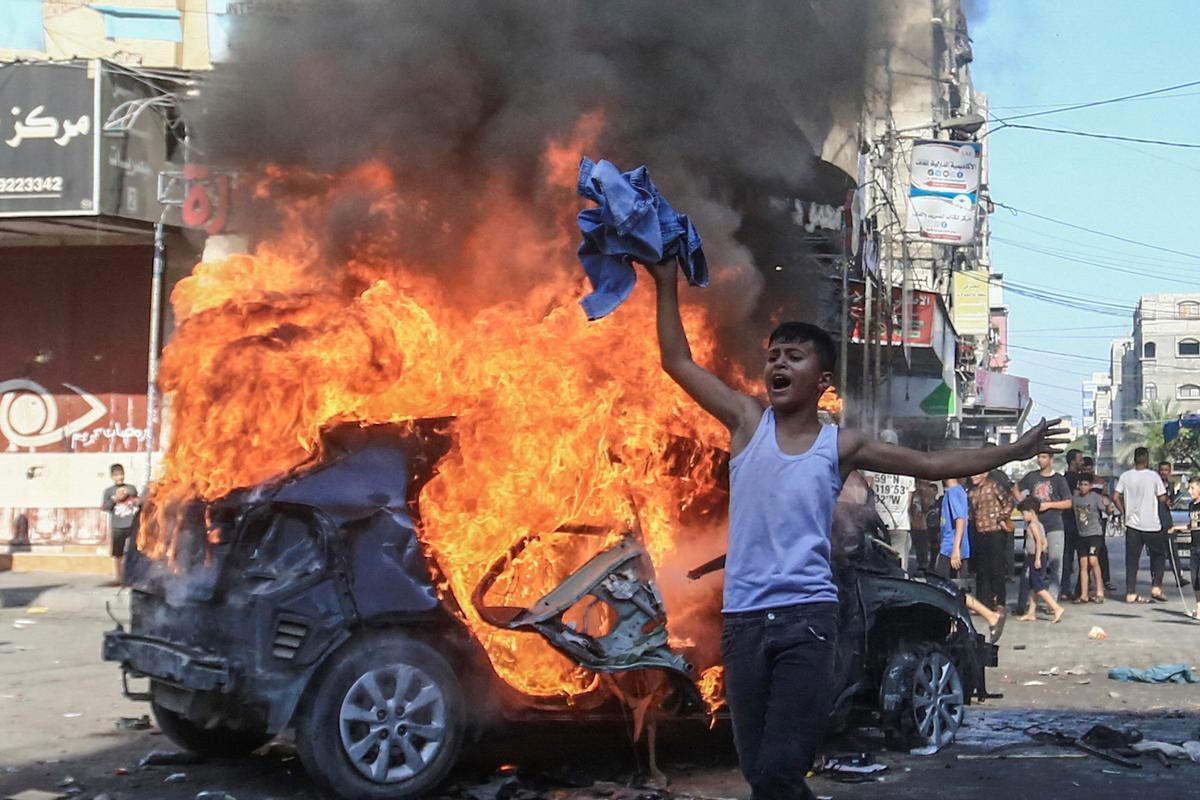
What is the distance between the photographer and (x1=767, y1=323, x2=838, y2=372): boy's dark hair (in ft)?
13.6

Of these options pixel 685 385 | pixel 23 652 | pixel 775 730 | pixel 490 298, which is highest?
pixel 490 298

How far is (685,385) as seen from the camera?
4371mm

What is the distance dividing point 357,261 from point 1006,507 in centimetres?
856

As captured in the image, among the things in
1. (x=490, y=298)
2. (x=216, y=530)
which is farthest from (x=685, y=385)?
(x=490, y=298)

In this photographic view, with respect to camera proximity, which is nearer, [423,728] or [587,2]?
[423,728]

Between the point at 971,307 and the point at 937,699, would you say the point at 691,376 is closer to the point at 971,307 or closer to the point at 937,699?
the point at 937,699

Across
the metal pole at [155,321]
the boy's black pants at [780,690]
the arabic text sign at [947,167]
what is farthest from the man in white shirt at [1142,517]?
the boy's black pants at [780,690]

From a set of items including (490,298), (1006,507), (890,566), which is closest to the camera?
(890,566)

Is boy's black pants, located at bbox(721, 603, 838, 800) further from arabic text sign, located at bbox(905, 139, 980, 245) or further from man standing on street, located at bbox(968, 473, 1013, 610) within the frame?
arabic text sign, located at bbox(905, 139, 980, 245)

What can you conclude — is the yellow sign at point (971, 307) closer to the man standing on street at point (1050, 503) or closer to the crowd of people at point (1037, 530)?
the crowd of people at point (1037, 530)

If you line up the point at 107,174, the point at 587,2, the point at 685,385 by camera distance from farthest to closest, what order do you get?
the point at 107,174 → the point at 587,2 → the point at 685,385

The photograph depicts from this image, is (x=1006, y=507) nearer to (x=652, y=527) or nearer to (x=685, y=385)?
(x=652, y=527)

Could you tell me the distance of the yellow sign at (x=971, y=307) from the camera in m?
30.4

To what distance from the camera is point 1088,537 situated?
16578 mm
